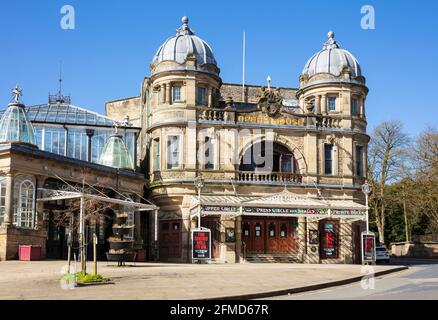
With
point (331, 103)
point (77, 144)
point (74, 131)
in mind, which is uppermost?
point (331, 103)

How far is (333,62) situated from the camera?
44.4 metres

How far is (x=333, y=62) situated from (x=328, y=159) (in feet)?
23.5

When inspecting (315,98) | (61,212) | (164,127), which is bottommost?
(61,212)

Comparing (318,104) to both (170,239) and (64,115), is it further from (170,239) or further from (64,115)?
(64,115)

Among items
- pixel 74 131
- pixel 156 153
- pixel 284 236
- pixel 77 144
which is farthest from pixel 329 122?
pixel 74 131

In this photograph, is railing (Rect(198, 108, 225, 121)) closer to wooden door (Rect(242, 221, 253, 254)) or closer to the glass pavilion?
the glass pavilion

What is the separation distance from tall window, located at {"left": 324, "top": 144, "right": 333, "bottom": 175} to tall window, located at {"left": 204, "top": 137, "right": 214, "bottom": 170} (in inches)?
311

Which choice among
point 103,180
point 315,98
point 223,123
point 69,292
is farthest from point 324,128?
point 69,292

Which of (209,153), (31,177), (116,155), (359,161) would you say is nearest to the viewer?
(31,177)

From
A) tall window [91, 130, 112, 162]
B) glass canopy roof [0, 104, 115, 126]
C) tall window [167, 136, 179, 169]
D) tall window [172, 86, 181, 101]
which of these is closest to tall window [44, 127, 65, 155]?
glass canopy roof [0, 104, 115, 126]

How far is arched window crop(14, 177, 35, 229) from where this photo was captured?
1164 inches
